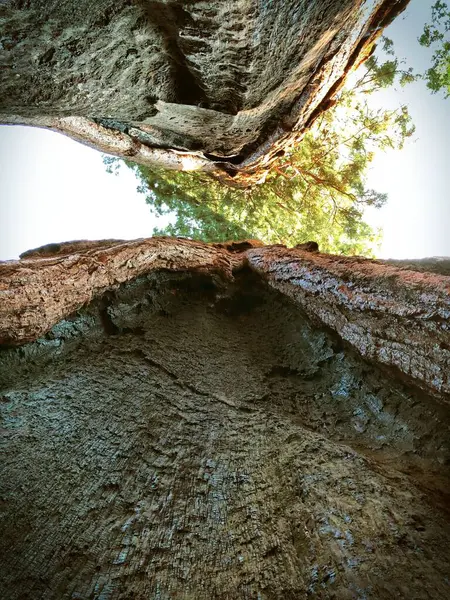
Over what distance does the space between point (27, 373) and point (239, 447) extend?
163cm

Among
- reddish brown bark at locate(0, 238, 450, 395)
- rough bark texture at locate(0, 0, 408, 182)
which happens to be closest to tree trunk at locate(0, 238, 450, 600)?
reddish brown bark at locate(0, 238, 450, 395)

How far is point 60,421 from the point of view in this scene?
2.17 m

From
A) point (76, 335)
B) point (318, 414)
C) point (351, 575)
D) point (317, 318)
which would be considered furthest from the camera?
point (317, 318)

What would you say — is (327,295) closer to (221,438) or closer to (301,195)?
(221,438)

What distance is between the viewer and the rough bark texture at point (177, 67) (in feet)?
8.38

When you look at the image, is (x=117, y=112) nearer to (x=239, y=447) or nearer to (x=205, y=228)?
(x=239, y=447)

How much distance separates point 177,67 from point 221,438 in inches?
138

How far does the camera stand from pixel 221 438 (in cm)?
225

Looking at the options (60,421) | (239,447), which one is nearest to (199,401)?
(239,447)

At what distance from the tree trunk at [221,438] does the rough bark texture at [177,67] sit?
5.01 ft

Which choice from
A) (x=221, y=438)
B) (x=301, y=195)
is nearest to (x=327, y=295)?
(x=221, y=438)

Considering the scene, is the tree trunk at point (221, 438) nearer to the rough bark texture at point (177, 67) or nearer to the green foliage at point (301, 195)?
the rough bark texture at point (177, 67)

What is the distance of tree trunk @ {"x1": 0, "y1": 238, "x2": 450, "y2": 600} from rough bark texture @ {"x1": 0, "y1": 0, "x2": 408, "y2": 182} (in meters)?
1.53

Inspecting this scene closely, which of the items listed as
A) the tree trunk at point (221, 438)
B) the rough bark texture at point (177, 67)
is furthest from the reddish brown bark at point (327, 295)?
the rough bark texture at point (177, 67)
